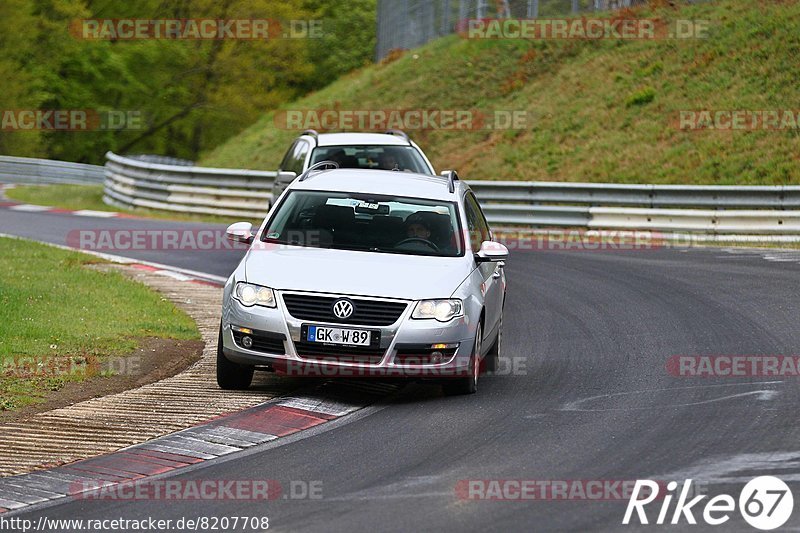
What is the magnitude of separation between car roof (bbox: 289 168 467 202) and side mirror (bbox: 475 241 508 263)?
0.68 meters

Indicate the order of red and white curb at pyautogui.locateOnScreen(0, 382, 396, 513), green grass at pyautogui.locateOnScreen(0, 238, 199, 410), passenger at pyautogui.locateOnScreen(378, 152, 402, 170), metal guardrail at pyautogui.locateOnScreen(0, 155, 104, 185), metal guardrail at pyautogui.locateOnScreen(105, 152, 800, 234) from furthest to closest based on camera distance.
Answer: metal guardrail at pyautogui.locateOnScreen(0, 155, 104, 185), metal guardrail at pyautogui.locateOnScreen(105, 152, 800, 234), passenger at pyautogui.locateOnScreen(378, 152, 402, 170), green grass at pyautogui.locateOnScreen(0, 238, 199, 410), red and white curb at pyautogui.locateOnScreen(0, 382, 396, 513)

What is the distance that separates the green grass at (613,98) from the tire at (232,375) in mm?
18176

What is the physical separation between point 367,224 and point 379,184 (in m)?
0.61

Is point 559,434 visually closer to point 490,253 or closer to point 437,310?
point 437,310

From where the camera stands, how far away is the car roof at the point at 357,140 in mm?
18172

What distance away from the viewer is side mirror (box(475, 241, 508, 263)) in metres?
10.5

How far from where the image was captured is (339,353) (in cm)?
958

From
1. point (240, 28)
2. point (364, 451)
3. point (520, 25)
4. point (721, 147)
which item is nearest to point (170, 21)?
point (240, 28)

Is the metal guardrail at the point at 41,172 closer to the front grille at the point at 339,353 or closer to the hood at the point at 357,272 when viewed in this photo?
the hood at the point at 357,272

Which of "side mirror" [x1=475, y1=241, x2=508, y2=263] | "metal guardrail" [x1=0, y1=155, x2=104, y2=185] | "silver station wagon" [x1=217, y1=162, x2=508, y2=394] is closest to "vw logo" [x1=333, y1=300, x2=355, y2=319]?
"silver station wagon" [x1=217, y1=162, x2=508, y2=394]

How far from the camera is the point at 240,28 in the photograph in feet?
212

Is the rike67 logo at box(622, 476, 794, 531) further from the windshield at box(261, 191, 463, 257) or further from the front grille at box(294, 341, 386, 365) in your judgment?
the windshield at box(261, 191, 463, 257)

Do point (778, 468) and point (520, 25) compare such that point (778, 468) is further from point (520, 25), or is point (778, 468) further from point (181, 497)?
point (520, 25)

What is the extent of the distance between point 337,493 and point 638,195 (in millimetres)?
18336
